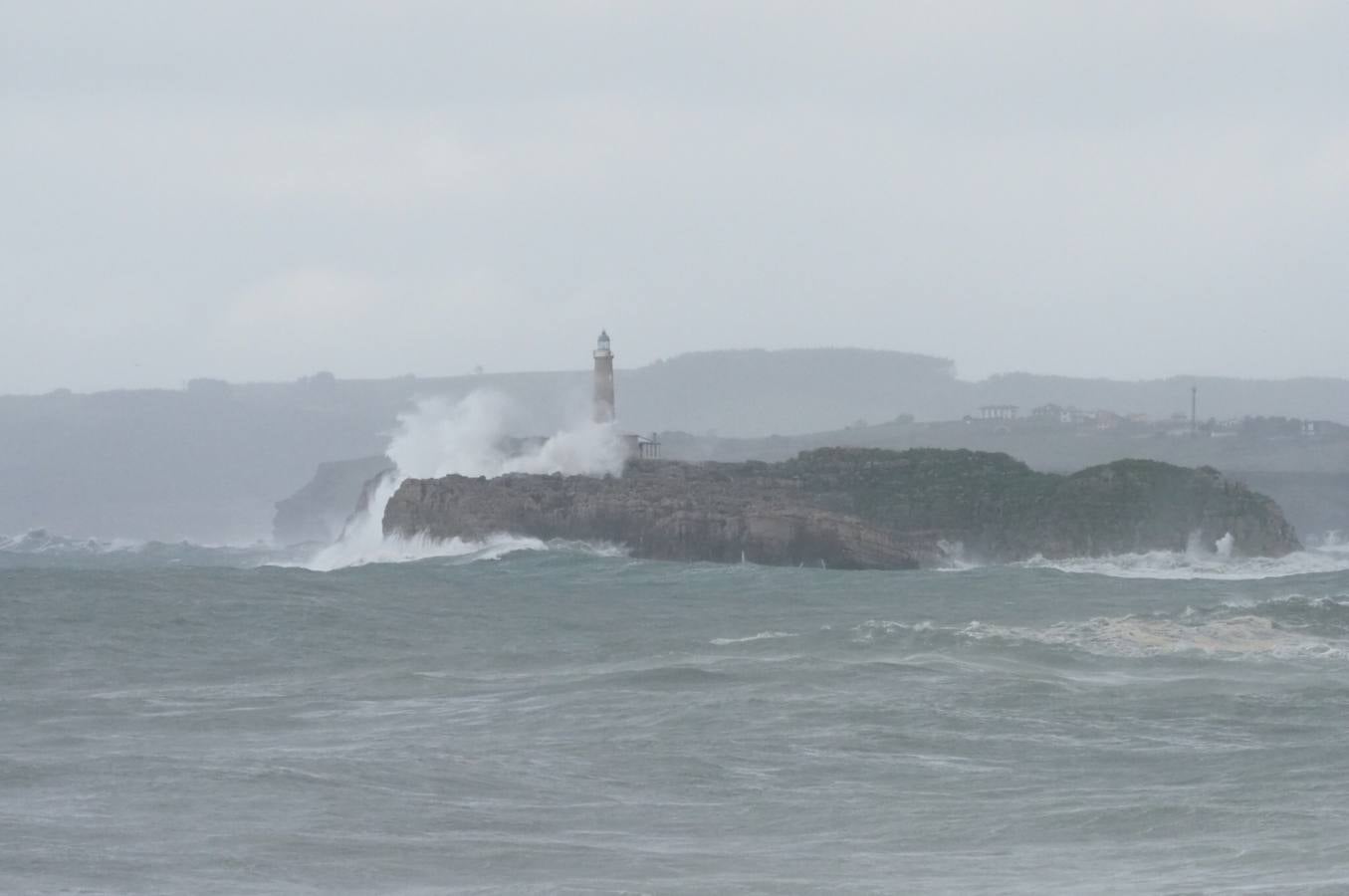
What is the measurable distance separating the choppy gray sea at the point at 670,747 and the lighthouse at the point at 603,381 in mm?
37033

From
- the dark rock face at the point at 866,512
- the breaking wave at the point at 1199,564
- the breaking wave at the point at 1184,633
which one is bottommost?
the breaking wave at the point at 1199,564

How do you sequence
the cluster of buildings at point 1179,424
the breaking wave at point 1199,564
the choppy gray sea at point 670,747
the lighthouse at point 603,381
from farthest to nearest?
the cluster of buildings at point 1179,424
the lighthouse at point 603,381
the breaking wave at point 1199,564
the choppy gray sea at point 670,747

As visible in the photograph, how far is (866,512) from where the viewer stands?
59312 mm

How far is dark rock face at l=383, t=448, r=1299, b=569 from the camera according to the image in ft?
169

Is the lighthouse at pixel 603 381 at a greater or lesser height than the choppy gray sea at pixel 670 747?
greater

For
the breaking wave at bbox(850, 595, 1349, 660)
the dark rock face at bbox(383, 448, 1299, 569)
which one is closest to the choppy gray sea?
the breaking wave at bbox(850, 595, 1349, 660)

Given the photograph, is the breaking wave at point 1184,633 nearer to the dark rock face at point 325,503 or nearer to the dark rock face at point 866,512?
the dark rock face at point 866,512

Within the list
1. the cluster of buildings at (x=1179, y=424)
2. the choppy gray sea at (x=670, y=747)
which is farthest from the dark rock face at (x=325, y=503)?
the choppy gray sea at (x=670, y=747)

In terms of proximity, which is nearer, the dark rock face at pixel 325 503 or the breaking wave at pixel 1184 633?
the breaking wave at pixel 1184 633

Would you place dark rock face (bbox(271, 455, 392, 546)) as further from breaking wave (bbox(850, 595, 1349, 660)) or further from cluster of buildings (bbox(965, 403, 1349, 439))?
breaking wave (bbox(850, 595, 1349, 660))

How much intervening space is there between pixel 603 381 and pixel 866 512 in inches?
595

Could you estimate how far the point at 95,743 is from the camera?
18.2 metres

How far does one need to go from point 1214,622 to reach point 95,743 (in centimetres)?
1709

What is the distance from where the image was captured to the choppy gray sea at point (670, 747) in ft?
43.9
